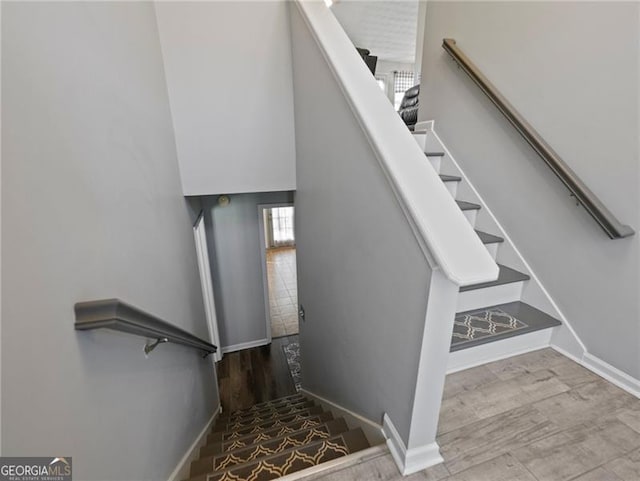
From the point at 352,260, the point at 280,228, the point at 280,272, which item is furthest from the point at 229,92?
the point at 280,228

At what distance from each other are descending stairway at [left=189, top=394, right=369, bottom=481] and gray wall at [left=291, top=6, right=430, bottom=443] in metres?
0.17

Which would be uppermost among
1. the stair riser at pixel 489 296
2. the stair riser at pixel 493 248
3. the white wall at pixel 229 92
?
the white wall at pixel 229 92

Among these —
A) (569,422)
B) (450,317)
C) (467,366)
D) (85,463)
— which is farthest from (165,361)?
(569,422)

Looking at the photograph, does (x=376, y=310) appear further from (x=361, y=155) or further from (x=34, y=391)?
(x=34, y=391)

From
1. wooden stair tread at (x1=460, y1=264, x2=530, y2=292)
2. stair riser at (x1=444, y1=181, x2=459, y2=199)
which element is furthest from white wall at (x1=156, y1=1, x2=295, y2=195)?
wooden stair tread at (x1=460, y1=264, x2=530, y2=292)

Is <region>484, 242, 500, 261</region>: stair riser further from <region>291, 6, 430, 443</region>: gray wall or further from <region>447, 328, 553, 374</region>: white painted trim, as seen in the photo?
<region>291, 6, 430, 443</region>: gray wall

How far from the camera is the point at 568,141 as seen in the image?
62.9 inches

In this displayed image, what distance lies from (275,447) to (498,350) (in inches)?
53.1

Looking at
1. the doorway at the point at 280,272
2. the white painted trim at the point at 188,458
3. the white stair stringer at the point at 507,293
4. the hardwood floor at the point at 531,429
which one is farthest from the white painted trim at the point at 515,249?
the white painted trim at the point at 188,458

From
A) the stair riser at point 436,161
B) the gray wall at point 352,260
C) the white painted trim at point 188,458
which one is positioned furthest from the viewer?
the stair riser at point 436,161

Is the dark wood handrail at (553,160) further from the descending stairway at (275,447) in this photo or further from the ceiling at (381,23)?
the ceiling at (381,23)

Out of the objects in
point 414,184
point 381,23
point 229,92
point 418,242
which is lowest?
point 418,242

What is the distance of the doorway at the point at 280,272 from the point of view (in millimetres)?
4613

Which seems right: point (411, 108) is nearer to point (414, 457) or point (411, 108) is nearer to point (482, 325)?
point (482, 325)
